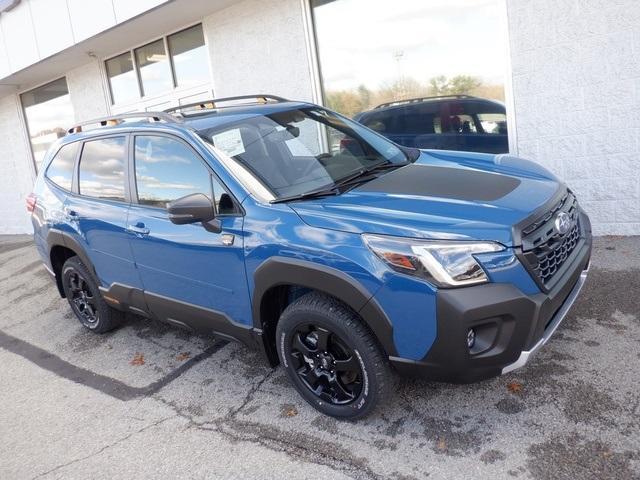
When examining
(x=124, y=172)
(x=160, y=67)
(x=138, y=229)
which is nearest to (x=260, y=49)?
(x=160, y=67)

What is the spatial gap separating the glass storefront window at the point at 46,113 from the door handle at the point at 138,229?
849cm

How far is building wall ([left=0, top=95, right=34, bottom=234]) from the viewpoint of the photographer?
42.1 feet

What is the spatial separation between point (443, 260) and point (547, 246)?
635 mm

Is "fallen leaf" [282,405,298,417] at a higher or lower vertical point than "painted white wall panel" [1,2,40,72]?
lower

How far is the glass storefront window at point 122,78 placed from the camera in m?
9.83

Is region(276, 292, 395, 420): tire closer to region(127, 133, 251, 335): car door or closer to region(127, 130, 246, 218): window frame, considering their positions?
region(127, 133, 251, 335): car door

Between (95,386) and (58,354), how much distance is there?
97cm

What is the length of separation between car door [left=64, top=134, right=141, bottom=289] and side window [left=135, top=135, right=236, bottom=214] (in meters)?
0.21

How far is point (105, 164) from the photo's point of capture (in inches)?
166

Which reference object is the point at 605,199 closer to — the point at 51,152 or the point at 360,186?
the point at 360,186

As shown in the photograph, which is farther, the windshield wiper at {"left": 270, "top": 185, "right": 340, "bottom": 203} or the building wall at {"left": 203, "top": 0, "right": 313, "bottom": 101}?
the building wall at {"left": 203, "top": 0, "right": 313, "bottom": 101}

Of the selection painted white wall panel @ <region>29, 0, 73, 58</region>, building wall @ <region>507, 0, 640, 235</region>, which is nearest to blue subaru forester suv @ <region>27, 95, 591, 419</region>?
building wall @ <region>507, 0, 640, 235</region>

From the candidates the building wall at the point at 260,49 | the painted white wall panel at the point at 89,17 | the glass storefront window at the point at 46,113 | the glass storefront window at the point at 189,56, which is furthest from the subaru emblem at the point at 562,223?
the glass storefront window at the point at 46,113

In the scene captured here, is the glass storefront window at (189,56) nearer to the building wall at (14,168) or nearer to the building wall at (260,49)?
the building wall at (260,49)
